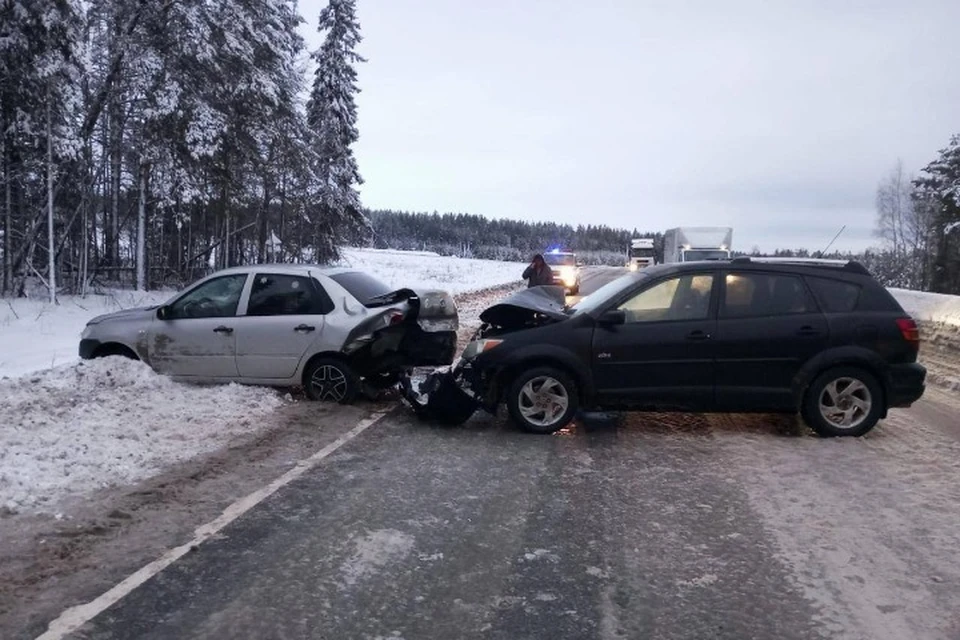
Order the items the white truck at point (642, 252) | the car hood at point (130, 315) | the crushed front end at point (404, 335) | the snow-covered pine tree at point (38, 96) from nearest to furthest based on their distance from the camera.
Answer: the crushed front end at point (404, 335) < the car hood at point (130, 315) < the snow-covered pine tree at point (38, 96) < the white truck at point (642, 252)

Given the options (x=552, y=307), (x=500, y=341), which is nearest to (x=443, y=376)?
(x=500, y=341)

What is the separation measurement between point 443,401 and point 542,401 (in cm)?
103

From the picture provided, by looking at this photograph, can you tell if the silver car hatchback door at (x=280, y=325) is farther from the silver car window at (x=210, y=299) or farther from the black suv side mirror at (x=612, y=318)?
the black suv side mirror at (x=612, y=318)

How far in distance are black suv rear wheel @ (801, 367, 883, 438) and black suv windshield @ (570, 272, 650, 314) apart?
79.1 inches

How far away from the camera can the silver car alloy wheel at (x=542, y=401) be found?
24.0 ft

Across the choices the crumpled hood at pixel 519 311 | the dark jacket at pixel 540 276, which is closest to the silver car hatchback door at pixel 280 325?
the crumpled hood at pixel 519 311

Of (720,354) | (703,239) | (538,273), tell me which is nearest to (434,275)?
(703,239)

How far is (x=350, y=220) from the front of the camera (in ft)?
114

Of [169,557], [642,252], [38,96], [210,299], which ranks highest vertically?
[38,96]

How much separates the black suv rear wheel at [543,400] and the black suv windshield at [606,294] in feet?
2.59

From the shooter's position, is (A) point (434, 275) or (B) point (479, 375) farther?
(A) point (434, 275)

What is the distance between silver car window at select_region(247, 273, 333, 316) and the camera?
8.50 metres

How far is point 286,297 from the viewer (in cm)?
860

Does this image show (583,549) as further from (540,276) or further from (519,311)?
(540,276)
